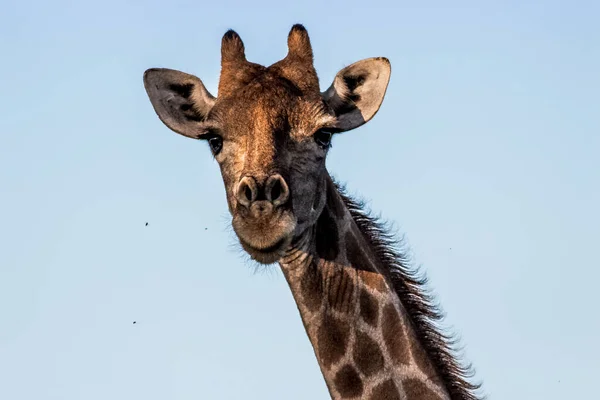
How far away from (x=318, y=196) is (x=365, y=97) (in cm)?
152

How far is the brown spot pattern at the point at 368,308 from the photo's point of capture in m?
14.3

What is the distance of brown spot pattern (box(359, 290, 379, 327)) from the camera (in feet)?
46.9

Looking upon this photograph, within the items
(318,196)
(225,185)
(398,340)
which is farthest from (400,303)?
(225,185)

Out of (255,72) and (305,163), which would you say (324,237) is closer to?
(305,163)

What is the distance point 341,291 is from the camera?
47.3 ft

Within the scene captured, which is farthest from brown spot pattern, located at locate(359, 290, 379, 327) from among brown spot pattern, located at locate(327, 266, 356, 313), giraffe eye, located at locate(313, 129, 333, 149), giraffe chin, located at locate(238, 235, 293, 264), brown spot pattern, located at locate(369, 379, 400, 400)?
giraffe eye, located at locate(313, 129, 333, 149)

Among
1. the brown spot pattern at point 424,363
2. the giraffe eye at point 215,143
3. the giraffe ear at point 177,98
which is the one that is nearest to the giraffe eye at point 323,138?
the giraffe eye at point 215,143

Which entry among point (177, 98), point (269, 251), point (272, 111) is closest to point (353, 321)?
point (269, 251)

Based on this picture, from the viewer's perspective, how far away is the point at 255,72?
1498 centimetres

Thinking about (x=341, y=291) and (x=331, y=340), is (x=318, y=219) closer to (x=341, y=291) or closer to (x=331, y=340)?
(x=341, y=291)

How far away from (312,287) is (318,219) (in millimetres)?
879

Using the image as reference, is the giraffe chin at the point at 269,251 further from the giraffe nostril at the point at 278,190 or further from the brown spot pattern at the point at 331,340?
the brown spot pattern at the point at 331,340

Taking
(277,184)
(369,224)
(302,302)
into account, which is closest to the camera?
(277,184)

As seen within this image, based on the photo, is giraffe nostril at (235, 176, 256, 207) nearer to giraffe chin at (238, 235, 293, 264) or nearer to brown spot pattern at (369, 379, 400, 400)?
giraffe chin at (238, 235, 293, 264)
